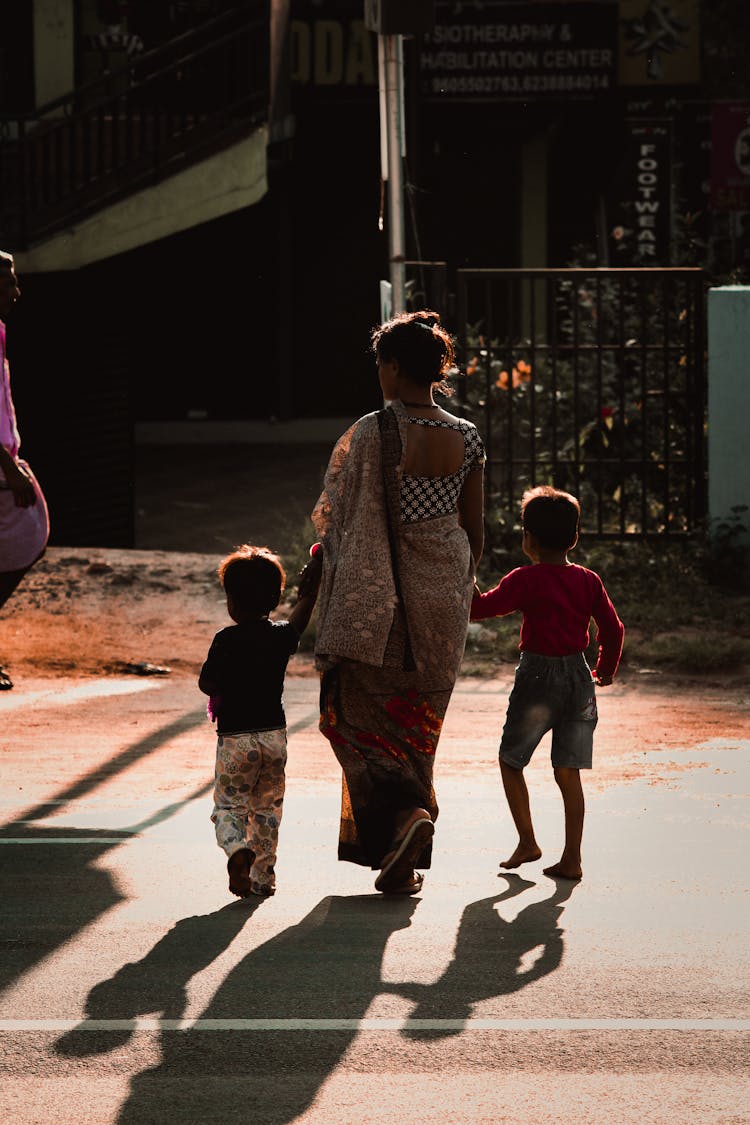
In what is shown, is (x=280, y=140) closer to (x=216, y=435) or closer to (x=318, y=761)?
(x=216, y=435)

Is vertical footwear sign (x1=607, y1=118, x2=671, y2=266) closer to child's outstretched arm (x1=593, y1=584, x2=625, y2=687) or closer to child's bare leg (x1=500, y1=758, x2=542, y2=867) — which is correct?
child's outstretched arm (x1=593, y1=584, x2=625, y2=687)

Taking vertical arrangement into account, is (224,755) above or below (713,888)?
above

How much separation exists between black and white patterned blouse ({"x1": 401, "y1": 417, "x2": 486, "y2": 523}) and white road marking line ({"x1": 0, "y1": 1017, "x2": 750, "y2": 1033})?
1.70 m

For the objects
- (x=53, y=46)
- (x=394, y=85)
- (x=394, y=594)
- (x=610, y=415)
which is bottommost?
(x=394, y=594)

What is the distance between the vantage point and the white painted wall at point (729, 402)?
12086 millimetres

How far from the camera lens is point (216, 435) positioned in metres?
22.4

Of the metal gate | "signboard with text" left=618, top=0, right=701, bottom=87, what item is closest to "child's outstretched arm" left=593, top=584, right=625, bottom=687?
the metal gate

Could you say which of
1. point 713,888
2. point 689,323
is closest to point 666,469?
point 689,323

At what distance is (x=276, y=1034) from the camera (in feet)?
14.8

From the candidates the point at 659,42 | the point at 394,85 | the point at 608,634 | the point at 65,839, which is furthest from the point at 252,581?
the point at 659,42

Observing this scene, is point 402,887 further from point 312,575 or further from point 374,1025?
point 374,1025

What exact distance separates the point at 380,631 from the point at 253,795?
0.62 meters

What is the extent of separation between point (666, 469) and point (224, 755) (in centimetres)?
731

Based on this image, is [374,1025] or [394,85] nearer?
[374,1025]
